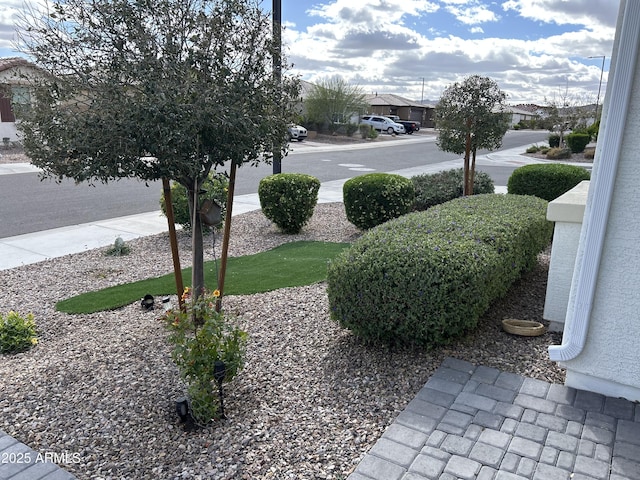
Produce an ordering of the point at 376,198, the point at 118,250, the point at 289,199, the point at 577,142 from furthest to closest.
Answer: the point at 577,142 → the point at 289,199 → the point at 376,198 → the point at 118,250

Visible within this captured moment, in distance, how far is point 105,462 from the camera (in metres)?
2.87

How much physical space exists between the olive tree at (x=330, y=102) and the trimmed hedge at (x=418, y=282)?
1359 inches

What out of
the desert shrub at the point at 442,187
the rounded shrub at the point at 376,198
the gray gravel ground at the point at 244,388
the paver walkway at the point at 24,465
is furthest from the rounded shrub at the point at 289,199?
the paver walkway at the point at 24,465

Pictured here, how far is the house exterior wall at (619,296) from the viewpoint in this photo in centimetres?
310

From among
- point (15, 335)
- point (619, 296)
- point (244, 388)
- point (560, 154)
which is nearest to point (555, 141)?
point (560, 154)

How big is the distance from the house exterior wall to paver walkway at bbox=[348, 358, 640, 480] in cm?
14

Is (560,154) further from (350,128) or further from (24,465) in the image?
(24,465)

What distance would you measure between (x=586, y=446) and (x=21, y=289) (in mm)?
5893

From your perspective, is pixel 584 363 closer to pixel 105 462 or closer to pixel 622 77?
pixel 622 77

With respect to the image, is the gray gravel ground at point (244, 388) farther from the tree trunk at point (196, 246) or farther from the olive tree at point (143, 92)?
the olive tree at point (143, 92)

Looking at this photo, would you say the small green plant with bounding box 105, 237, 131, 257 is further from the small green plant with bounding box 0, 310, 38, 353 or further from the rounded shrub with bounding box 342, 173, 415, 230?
the rounded shrub with bounding box 342, 173, 415, 230

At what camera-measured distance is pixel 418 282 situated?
11.9 ft

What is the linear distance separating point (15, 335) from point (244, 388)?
7.27 feet

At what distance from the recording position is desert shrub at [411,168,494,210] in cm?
970
